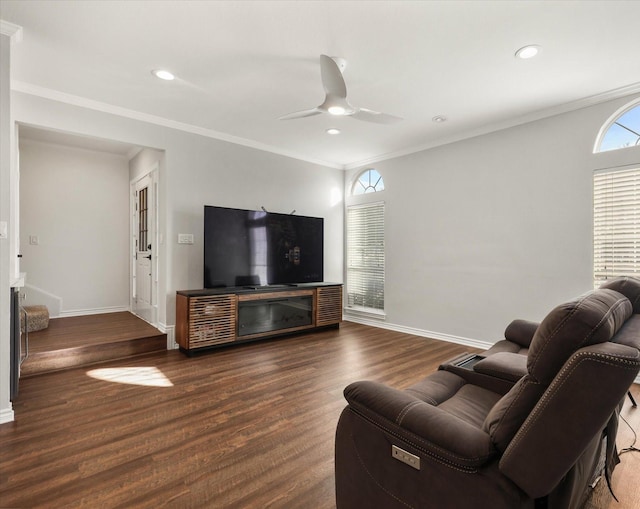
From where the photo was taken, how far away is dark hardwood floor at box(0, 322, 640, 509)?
5.50 feet

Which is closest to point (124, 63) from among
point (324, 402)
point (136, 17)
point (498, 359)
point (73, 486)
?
point (136, 17)

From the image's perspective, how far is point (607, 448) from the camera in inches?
58.3

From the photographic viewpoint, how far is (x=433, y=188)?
4.78 meters

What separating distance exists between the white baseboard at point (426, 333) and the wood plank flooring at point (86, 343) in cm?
310

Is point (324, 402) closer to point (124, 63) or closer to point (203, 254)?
point (203, 254)

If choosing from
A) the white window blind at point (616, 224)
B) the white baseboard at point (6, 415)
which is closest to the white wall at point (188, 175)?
the white baseboard at point (6, 415)

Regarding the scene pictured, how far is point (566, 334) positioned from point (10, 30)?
3.69m

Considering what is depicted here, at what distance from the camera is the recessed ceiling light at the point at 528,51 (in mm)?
2562

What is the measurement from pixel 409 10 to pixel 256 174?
314 centimetres

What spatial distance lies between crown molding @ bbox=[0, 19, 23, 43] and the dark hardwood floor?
2.71 m

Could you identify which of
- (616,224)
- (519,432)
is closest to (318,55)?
(519,432)

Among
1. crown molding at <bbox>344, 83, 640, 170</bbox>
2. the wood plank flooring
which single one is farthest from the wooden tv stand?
crown molding at <bbox>344, 83, 640, 170</bbox>

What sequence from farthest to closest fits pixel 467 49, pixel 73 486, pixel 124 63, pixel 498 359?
pixel 124 63
pixel 467 49
pixel 498 359
pixel 73 486

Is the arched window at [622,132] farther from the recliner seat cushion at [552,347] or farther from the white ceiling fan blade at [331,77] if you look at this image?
the recliner seat cushion at [552,347]
